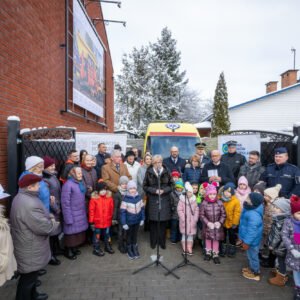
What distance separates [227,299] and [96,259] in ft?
7.75

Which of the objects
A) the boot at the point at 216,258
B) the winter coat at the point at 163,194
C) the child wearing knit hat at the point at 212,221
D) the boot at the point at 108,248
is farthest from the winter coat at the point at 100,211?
the boot at the point at 216,258

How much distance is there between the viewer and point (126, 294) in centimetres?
351

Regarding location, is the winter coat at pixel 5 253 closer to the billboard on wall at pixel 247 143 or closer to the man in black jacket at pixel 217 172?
the man in black jacket at pixel 217 172

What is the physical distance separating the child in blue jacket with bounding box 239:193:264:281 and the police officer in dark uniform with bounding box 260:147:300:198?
1.00 metres

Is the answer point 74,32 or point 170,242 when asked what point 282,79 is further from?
point 170,242

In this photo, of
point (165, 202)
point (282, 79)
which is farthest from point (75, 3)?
point (282, 79)

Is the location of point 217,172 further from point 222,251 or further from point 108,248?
point 108,248

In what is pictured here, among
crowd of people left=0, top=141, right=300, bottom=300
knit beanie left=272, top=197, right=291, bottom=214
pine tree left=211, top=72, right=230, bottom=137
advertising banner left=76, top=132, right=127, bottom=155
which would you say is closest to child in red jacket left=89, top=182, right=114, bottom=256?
crowd of people left=0, top=141, right=300, bottom=300

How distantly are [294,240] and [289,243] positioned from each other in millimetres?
75

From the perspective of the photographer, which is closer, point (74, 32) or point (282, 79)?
point (74, 32)

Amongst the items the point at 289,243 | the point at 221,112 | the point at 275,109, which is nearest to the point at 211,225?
the point at 289,243

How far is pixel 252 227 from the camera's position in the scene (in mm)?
3895

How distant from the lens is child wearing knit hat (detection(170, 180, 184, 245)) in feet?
17.4

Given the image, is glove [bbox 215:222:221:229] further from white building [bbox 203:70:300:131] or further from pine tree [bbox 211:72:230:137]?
white building [bbox 203:70:300:131]
